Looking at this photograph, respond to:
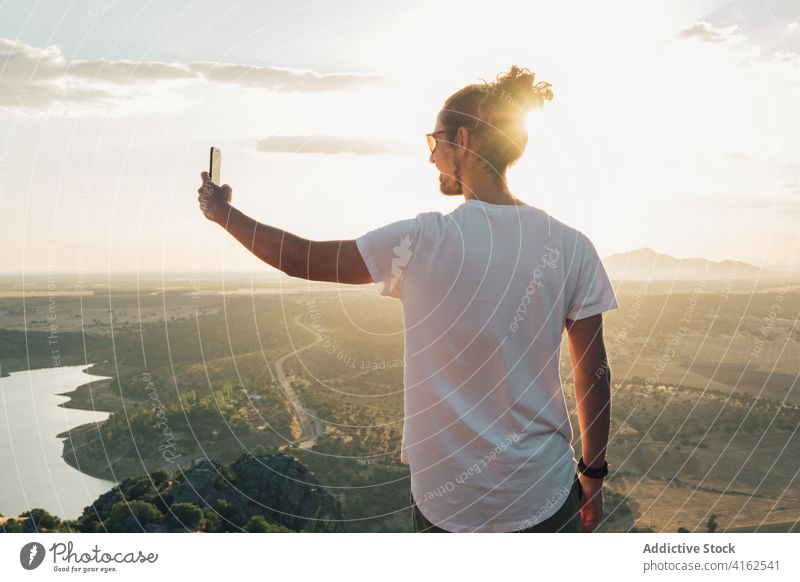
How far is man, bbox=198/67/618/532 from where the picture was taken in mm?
2322

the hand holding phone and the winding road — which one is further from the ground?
the hand holding phone

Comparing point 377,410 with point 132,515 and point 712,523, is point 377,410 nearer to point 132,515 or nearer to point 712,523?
point 712,523

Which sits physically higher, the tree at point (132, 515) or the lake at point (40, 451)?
the tree at point (132, 515)

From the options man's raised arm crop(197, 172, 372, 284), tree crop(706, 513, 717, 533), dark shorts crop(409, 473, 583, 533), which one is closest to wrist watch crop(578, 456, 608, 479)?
dark shorts crop(409, 473, 583, 533)

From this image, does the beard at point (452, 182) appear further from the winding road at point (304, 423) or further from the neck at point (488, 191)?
the winding road at point (304, 423)

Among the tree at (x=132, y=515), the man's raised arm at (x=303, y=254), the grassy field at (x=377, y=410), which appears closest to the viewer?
the man's raised arm at (x=303, y=254)

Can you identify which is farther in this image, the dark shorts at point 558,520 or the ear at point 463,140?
the dark shorts at point 558,520

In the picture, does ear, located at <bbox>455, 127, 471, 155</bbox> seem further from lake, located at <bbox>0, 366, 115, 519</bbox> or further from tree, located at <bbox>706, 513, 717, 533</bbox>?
tree, located at <bbox>706, 513, 717, 533</bbox>

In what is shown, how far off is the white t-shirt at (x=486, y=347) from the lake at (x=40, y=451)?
Result: 120 feet

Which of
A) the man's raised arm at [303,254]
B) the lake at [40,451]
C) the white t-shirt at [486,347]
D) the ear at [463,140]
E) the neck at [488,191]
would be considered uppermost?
the ear at [463,140]

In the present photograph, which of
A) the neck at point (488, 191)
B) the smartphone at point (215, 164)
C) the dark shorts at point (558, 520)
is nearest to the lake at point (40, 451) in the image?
the smartphone at point (215, 164)

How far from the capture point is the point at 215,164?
10.2 ft

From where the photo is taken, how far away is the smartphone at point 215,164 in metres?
3.04

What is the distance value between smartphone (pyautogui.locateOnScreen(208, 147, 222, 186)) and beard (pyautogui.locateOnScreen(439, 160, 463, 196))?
3.36 ft
